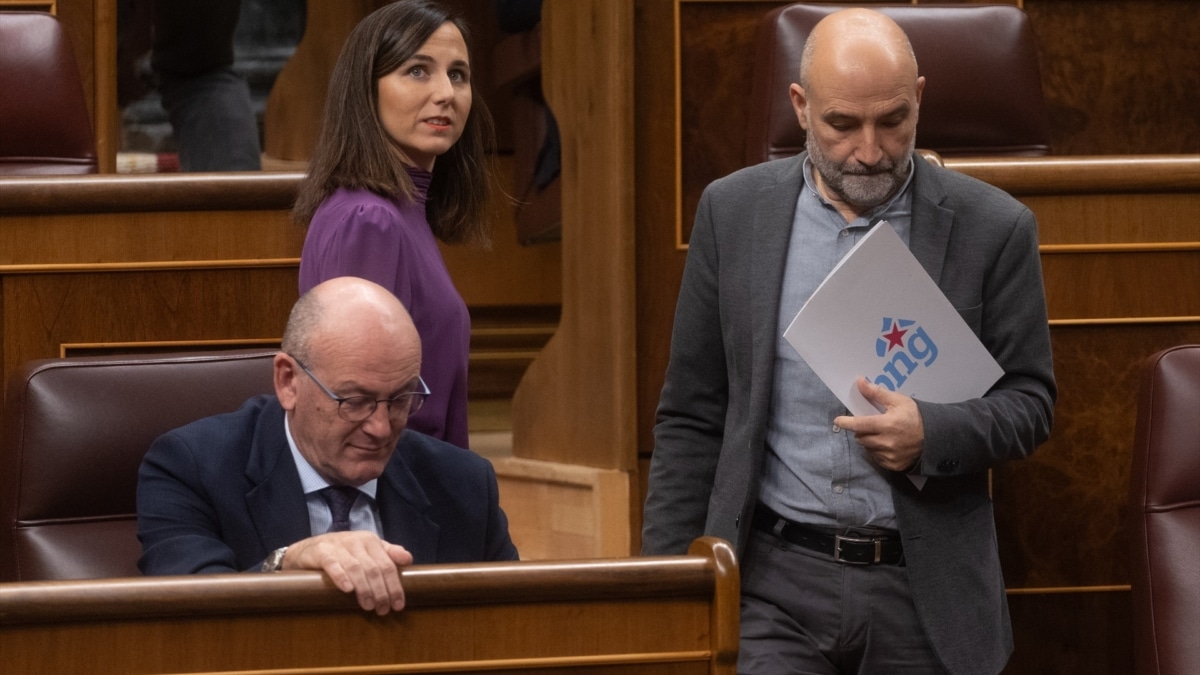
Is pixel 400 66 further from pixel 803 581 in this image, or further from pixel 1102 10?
pixel 1102 10

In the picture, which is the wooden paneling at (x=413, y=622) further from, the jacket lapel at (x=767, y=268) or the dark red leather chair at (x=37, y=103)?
the dark red leather chair at (x=37, y=103)

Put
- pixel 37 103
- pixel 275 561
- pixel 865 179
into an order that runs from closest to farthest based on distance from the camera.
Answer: pixel 275 561 < pixel 865 179 < pixel 37 103

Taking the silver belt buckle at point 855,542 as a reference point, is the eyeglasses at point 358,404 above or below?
above

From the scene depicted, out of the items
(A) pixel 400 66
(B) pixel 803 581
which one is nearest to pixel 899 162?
(B) pixel 803 581

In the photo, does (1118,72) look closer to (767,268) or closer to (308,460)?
(767,268)

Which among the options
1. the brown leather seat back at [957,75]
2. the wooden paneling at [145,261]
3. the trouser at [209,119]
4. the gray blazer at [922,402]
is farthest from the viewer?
the trouser at [209,119]

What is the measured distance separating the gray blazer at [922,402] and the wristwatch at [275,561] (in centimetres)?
40

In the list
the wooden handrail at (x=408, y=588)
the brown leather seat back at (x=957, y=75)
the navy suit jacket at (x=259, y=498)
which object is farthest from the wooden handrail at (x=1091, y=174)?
the wooden handrail at (x=408, y=588)

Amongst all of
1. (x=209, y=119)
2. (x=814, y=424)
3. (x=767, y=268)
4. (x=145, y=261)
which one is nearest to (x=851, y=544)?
(x=814, y=424)

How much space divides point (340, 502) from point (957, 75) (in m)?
1.18

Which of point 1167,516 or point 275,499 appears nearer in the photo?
point 275,499

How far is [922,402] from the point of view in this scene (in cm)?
134

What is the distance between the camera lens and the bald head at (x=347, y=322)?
1.24 metres

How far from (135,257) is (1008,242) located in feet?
3.12
